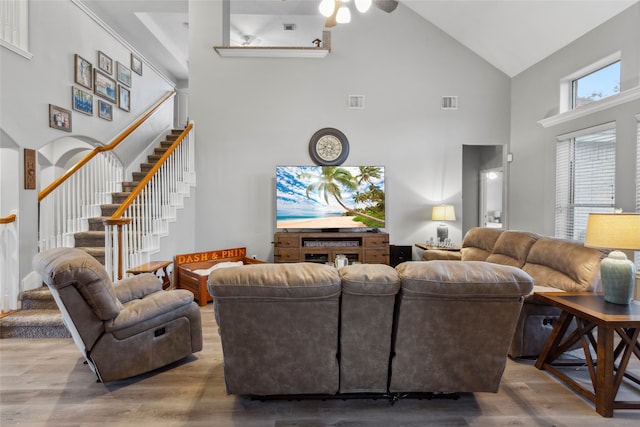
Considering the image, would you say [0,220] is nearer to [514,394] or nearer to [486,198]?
[514,394]

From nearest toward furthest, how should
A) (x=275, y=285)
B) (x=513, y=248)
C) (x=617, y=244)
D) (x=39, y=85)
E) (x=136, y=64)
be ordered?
(x=275, y=285) < (x=617, y=244) < (x=513, y=248) < (x=39, y=85) < (x=136, y=64)

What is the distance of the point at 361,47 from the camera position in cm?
576

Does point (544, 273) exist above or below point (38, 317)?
above

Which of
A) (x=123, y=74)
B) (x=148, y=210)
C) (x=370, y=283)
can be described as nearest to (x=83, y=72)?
(x=123, y=74)

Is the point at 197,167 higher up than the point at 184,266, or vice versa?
the point at 197,167

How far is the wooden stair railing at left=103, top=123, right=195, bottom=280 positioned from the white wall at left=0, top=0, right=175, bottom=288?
980mm

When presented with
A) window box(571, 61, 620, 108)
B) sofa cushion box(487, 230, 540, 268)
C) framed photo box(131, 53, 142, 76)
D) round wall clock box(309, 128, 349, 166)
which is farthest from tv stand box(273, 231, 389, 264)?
framed photo box(131, 53, 142, 76)

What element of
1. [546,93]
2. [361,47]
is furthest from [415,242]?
[361,47]

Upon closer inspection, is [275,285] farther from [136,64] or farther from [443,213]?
[136,64]

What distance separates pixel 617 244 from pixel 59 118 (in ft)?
18.9

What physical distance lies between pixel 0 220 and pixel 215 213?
9.10 feet

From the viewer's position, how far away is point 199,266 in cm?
493

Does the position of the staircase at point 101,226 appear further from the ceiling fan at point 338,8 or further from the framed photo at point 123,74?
the ceiling fan at point 338,8

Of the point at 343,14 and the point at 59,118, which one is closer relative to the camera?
the point at 343,14
